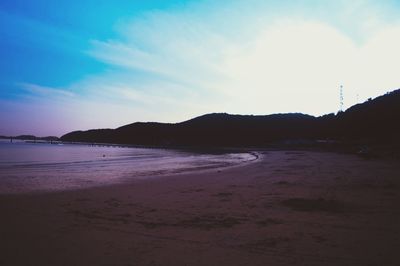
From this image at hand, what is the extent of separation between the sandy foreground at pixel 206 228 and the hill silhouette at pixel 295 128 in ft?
155

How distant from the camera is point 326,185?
13.7 m

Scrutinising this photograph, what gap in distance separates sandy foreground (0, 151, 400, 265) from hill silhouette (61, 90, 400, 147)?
47.1 metres

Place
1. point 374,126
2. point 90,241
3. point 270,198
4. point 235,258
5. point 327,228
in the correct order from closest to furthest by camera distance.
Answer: point 235,258
point 90,241
point 327,228
point 270,198
point 374,126

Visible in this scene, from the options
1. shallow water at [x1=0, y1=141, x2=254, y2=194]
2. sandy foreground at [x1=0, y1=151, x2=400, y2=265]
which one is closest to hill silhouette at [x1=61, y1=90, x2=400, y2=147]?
shallow water at [x1=0, y1=141, x2=254, y2=194]

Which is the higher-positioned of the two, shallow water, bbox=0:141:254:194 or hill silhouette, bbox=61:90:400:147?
hill silhouette, bbox=61:90:400:147

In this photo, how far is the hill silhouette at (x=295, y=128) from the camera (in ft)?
209

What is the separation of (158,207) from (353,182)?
9613 millimetres

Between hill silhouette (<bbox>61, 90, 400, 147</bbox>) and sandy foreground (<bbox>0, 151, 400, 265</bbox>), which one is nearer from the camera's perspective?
sandy foreground (<bbox>0, 151, 400, 265</bbox>)

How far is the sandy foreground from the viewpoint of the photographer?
17.9 feet

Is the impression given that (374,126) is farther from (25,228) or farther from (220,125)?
(220,125)

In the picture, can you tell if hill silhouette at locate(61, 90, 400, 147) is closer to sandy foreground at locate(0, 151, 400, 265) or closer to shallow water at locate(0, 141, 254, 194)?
shallow water at locate(0, 141, 254, 194)

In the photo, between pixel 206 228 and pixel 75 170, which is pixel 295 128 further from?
pixel 206 228

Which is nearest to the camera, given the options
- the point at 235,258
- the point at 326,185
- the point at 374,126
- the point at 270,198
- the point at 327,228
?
the point at 235,258

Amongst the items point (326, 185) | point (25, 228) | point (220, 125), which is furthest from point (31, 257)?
point (220, 125)
